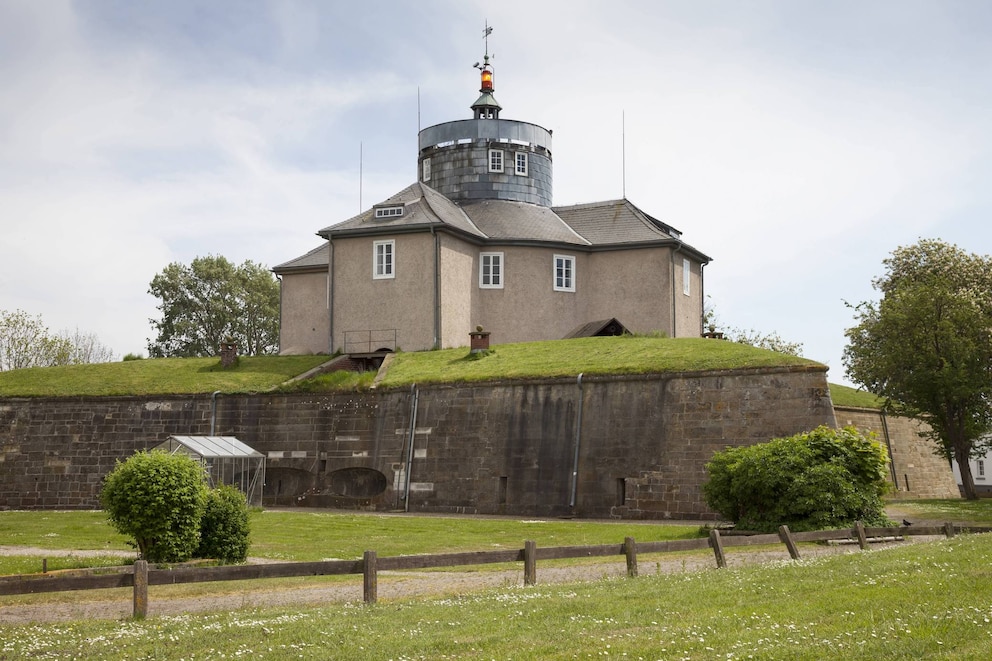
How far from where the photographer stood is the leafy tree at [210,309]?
71.4 meters

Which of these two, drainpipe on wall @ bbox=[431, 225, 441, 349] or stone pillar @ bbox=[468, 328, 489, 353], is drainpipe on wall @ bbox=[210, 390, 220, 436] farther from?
stone pillar @ bbox=[468, 328, 489, 353]

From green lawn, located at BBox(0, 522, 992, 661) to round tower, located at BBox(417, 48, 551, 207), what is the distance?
3479 cm

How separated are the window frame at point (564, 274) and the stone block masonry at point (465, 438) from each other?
10.5 meters

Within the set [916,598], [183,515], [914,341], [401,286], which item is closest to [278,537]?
[183,515]

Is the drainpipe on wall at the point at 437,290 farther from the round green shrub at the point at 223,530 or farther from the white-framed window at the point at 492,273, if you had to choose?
the round green shrub at the point at 223,530

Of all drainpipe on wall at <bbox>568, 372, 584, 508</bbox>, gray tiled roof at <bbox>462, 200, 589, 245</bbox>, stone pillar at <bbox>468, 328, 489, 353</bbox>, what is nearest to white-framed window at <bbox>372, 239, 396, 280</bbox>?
gray tiled roof at <bbox>462, 200, 589, 245</bbox>

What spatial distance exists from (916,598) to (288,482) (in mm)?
27543

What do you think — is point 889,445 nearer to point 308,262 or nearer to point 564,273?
point 564,273

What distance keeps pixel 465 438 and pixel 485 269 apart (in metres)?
11.3

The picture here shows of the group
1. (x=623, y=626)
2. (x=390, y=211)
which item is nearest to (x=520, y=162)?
(x=390, y=211)

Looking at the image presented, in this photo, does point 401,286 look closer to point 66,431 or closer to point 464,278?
point 464,278

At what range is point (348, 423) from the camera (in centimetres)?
3491

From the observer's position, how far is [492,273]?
42562 mm

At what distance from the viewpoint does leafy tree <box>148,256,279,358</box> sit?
71438mm
